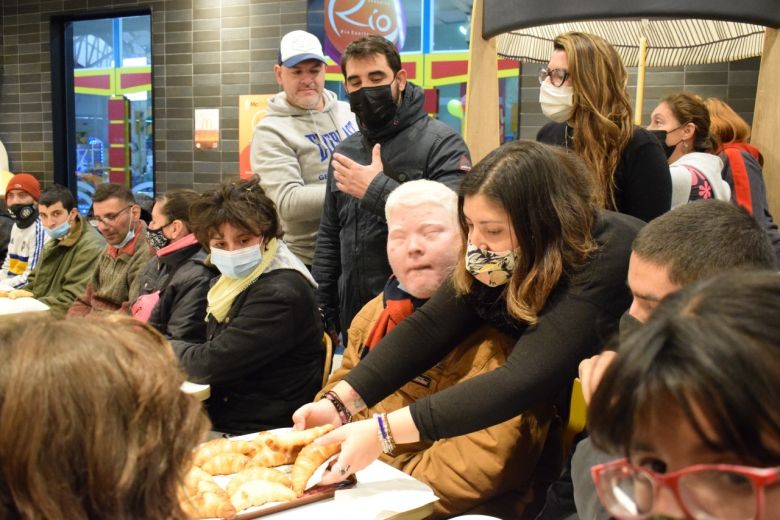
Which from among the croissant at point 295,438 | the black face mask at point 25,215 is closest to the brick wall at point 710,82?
the croissant at point 295,438

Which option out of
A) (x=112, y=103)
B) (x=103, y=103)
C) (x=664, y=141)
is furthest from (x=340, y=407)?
(x=103, y=103)

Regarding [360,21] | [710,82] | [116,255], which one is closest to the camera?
[116,255]

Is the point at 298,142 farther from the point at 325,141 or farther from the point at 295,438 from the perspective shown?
the point at 295,438

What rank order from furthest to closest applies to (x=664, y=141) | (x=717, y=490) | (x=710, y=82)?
(x=710, y=82)
(x=664, y=141)
(x=717, y=490)

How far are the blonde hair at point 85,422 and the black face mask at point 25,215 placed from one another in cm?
629

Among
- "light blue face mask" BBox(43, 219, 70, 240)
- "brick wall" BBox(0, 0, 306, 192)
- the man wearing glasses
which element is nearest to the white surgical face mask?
the man wearing glasses

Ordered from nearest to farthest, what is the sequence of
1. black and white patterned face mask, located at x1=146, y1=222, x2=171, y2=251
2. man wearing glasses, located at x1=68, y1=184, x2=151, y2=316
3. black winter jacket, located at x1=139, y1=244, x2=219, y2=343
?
black winter jacket, located at x1=139, y1=244, x2=219, y2=343 < black and white patterned face mask, located at x1=146, y1=222, x2=171, y2=251 < man wearing glasses, located at x1=68, y1=184, x2=151, y2=316

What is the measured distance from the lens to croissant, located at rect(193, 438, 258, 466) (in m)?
1.93

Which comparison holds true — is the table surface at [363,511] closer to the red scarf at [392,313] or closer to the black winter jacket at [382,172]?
the red scarf at [392,313]

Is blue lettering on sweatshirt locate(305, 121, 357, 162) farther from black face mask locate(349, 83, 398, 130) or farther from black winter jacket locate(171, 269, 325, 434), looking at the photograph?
black winter jacket locate(171, 269, 325, 434)

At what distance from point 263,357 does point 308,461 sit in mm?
1006

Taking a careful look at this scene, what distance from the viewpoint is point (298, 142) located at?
353 cm

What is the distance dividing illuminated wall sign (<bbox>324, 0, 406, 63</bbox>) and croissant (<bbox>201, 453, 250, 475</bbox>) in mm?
4909

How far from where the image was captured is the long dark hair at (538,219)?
1855 mm
